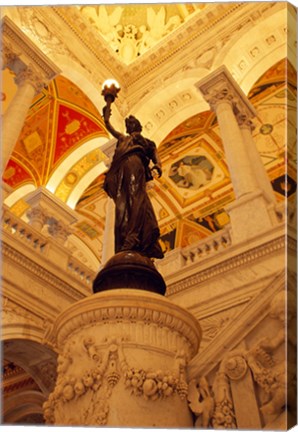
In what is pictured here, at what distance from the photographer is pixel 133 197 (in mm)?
3592

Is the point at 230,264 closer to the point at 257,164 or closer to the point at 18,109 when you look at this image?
the point at 257,164

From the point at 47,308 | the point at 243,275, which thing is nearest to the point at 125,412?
the point at 243,275

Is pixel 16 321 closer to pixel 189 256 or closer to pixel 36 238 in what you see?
pixel 36 238

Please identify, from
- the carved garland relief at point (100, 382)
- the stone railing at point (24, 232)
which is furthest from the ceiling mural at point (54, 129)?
the carved garland relief at point (100, 382)

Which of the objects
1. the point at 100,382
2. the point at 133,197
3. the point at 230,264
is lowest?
the point at 100,382

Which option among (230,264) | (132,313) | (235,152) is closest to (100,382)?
(132,313)

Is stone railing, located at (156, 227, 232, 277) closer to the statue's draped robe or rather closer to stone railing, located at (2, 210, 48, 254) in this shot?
stone railing, located at (2, 210, 48, 254)

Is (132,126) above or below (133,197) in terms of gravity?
above

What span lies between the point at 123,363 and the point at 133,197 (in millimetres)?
1211

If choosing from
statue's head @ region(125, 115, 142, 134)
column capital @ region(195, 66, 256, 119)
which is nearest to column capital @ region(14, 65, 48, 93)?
column capital @ region(195, 66, 256, 119)

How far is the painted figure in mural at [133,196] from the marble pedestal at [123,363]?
533 millimetres

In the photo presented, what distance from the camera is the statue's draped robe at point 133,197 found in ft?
11.4

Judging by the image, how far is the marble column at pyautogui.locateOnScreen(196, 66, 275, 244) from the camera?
6.51 meters

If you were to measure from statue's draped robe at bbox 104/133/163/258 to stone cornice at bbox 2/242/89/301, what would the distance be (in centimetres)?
288
